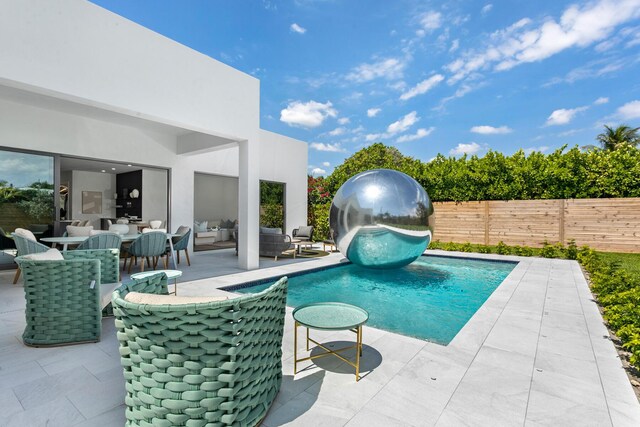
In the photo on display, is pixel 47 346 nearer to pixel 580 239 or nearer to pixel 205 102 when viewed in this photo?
pixel 205 102

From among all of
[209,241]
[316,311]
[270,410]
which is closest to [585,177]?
Answer: [316,311]

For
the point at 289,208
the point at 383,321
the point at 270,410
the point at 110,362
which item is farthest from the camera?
the point at 289,208

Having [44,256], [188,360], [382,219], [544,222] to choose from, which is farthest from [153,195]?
[544,222]

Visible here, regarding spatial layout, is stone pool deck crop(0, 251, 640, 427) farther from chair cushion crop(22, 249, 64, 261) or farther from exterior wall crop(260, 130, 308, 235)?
exterior wall crop(260, 130, 308, 235)

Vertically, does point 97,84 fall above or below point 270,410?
above

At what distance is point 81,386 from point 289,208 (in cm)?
1226

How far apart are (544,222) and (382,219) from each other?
849 centimetres

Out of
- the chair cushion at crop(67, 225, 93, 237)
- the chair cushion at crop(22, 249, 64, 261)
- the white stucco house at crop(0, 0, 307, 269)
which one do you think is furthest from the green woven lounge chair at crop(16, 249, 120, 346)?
the chair cushion at crop(67, 225, 93, 237)

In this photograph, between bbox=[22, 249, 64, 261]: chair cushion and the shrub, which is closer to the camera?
bbox=[22, 249, 64, 261]: chair cushion

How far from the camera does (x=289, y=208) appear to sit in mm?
14695

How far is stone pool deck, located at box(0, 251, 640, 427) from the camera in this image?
217 centimetres

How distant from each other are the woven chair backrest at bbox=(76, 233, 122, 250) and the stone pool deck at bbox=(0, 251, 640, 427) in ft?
5.90

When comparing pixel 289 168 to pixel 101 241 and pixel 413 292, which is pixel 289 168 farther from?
pixel 413 292

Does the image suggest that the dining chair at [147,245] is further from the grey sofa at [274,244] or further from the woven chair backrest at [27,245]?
the grey sofa at [274,244]
